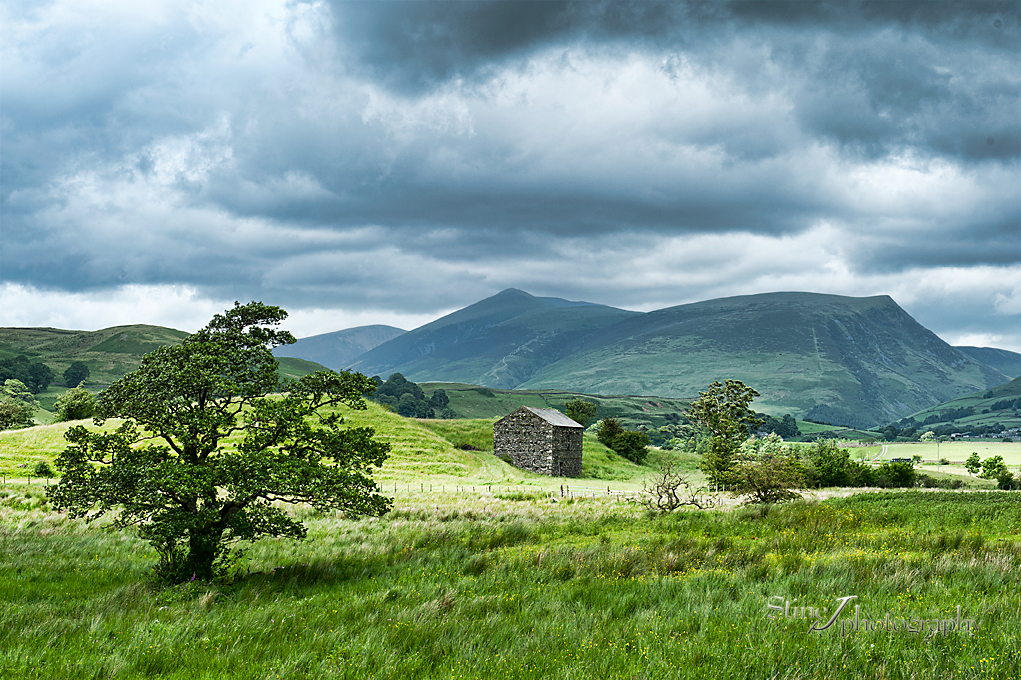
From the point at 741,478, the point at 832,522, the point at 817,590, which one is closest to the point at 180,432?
the point at 817,590

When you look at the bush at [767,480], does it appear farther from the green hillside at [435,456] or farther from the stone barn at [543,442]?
the stone barn at [543,442]

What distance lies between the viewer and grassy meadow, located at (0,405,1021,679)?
810 centimetres

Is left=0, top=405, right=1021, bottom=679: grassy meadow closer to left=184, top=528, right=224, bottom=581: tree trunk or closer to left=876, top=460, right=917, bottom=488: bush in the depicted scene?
left=184, top=528, right=224, bottom=581: tree trunk

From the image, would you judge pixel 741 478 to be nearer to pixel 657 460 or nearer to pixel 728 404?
pixel 728 404

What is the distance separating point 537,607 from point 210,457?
8.87 meters

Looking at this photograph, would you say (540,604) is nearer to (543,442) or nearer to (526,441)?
(543,442)

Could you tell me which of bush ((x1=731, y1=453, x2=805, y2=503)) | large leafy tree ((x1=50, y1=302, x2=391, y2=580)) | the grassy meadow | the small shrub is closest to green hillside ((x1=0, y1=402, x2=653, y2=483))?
the small shrub

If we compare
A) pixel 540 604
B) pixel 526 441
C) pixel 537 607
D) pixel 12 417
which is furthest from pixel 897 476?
pixel 12 417

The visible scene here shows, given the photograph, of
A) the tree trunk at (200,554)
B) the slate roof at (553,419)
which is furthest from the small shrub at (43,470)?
the slate roof at (553,419)

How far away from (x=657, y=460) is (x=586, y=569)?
307 ft

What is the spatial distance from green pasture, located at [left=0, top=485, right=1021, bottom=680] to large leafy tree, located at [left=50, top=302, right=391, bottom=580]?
4.37 ft

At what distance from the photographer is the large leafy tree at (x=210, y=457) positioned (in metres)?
13.7

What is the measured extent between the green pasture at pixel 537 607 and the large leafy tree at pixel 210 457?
1333 millimetres

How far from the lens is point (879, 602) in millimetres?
10086
